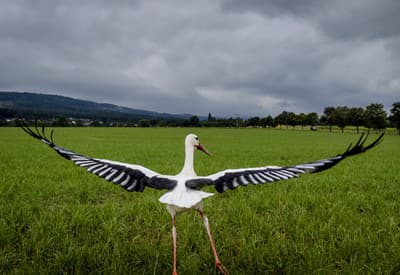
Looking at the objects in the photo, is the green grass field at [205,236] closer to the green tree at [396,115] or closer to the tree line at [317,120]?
the tree line at [317,120]

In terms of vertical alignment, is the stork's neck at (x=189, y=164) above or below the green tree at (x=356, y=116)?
below

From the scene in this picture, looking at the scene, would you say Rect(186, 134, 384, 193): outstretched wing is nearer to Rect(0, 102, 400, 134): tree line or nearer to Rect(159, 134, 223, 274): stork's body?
Rect(159, 134, 223, 274): stork's body

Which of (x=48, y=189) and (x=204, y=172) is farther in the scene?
(x=204, y=172)

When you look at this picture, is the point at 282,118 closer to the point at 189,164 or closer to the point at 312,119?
the point at 312,119

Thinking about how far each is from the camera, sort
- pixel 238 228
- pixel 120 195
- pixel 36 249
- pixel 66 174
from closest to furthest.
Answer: pixel 36 249, pixel 238 228, pixel 120 195, pixel 66 174

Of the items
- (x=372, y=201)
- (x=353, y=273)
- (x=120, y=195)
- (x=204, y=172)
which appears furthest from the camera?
(x=204, y=172)

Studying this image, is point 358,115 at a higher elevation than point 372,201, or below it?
higher

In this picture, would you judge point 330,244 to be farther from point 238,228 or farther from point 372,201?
point 372,201

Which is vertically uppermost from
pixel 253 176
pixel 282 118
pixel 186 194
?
pixel 282 118

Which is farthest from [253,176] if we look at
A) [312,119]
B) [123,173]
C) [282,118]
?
[282,118]

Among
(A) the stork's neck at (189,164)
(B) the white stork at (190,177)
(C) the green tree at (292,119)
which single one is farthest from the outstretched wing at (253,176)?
(C) the green tree at (292,119)

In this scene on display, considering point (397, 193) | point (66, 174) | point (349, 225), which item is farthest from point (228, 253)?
point (66, 174)

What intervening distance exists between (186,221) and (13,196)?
12.8ft

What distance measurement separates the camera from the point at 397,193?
18.5 feet
